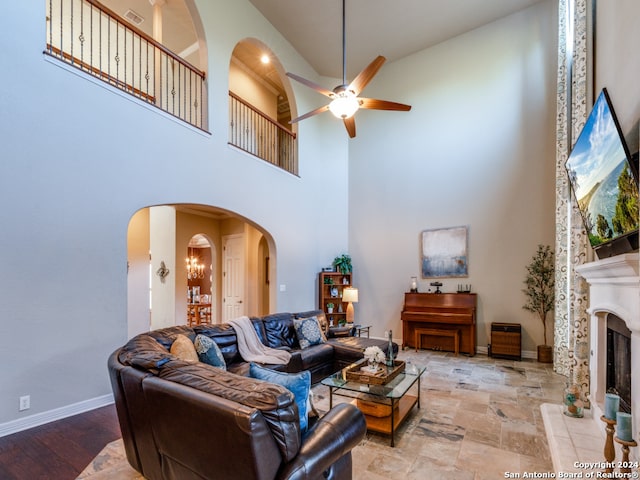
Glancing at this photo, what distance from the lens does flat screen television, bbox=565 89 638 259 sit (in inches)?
76.4

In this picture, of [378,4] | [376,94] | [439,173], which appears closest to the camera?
[378,4]

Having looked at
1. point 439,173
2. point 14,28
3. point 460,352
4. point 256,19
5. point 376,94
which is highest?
point 256,19

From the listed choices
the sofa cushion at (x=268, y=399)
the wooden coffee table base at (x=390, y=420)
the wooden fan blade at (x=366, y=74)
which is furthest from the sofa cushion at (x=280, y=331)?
the wooden fan blade at (x=366, y=74)

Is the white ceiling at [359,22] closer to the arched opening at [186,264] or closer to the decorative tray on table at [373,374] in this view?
the arched opening at [186,264]

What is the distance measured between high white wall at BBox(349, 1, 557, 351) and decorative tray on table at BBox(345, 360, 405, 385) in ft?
11.0

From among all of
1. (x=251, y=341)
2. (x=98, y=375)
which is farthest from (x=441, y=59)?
(x=98, y=375)

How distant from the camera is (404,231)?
6672 mm

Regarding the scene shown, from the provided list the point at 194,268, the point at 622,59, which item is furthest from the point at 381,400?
the point at 194,268

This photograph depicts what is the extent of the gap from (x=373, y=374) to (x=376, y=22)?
5824mm

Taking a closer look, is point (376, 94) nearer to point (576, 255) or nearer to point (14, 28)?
point (576, 255)

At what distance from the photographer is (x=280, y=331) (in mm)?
4473

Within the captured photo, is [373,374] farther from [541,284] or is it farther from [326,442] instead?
[541,284]

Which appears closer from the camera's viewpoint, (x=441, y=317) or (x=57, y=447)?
(x=57, y=447)

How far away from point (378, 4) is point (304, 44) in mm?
1676
